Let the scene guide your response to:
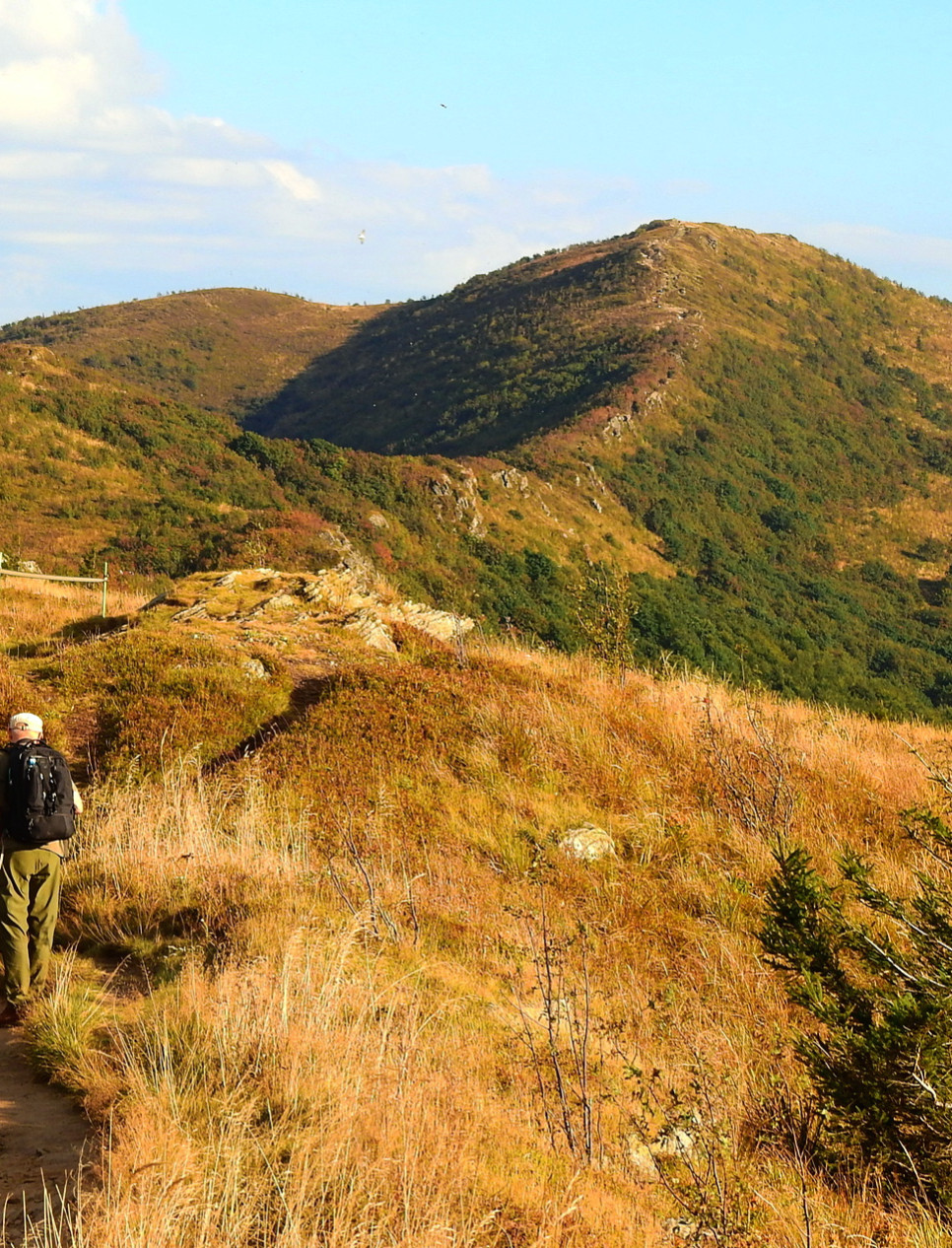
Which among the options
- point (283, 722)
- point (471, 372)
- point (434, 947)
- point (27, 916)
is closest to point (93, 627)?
point (283, 722)

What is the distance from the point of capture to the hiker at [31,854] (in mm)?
5863

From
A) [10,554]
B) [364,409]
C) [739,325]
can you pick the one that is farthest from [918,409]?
[10,554]

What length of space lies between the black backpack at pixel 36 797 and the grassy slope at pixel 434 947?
86cm

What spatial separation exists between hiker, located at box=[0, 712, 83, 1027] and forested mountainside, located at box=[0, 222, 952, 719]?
10.9 meters

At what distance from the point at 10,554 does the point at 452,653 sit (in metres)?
21.6

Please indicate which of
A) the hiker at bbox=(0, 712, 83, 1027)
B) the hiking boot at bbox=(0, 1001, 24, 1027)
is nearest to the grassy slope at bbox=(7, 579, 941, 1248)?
the hiking boot at bbox=(0, 1001, 24, 1027)

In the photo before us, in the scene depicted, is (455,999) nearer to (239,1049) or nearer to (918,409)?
(239,1049)

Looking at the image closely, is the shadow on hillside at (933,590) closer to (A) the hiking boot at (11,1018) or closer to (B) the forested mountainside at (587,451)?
(B) the forested mountainside at (587,451)

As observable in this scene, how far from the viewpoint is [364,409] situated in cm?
9456

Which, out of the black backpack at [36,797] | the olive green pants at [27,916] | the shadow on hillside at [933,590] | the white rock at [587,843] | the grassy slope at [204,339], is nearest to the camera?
the olive green pants at [27,916]

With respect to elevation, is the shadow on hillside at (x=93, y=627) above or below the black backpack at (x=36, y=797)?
below

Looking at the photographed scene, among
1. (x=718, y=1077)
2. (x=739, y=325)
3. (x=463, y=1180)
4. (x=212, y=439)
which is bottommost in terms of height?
(x=718, y=1077)

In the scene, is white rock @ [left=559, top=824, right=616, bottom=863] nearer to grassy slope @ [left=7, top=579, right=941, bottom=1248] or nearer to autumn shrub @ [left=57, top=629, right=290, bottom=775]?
grassy slope @ [left=7, top=579, right=941, bottom=1248]

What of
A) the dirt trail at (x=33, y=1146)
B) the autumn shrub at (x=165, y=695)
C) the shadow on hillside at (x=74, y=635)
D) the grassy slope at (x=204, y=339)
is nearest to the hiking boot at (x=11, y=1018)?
the dirt trail at (x=33, y=1146)
